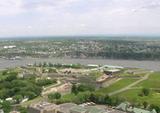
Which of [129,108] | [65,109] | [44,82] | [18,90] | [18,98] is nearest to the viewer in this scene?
[65,109]

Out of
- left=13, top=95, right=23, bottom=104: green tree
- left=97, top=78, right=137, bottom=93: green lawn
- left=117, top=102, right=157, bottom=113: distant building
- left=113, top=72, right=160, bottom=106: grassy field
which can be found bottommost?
left=97, top=78, right=137, bottom=93: green lawn

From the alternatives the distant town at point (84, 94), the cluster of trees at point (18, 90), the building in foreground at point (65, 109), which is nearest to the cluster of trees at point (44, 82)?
the distant town at point (84, 94)

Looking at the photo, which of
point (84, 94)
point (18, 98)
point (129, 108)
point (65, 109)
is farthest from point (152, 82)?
point (65, 109)

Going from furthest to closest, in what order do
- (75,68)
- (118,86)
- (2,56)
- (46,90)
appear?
(2,56) < (75,68) < (118,86) < (46,90)

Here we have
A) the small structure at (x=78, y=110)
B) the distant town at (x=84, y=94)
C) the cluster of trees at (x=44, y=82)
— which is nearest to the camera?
the small structure at (x=78, y=110)

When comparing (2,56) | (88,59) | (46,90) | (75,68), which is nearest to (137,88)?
(46,90)

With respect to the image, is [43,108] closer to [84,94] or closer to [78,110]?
[78,110]

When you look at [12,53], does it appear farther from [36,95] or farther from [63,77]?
[36,95]

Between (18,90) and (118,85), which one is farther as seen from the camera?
(118,85)

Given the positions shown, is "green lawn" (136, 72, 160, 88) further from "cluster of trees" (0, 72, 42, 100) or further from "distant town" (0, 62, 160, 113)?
"cluster of trees" (0, 72, 42, 100)

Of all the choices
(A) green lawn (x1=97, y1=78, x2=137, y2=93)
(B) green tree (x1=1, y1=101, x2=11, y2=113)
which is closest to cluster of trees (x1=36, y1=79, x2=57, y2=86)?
(A) green lawn (x1=97, y1=78, x2=137, y2=93)

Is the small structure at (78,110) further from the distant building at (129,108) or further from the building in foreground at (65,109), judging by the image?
the distant building at (129,108)
